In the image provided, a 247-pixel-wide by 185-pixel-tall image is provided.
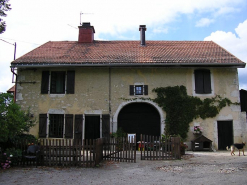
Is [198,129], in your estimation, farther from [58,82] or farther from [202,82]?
[58,82]

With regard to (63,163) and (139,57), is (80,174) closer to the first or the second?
(63,163)

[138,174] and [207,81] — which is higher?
[207,81]

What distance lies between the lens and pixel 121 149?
31.7 feet

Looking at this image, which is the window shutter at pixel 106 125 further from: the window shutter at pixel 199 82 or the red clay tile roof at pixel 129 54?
the window shutter at pixel 199 82

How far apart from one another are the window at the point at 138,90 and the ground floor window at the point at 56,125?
4172 millimetres

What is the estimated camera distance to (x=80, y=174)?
7426 millimetres

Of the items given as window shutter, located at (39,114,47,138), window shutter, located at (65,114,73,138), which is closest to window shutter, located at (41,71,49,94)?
window shutter, located at (39,114,47,138)

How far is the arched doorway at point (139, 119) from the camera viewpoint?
47.1 feet

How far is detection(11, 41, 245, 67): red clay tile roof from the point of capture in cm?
1379

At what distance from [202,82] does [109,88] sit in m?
5.24

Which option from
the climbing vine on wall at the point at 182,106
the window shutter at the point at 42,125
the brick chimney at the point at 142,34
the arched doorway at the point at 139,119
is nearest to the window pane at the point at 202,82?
the climbing vine on wall at the point at 182,106

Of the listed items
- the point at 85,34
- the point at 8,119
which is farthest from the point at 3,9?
the point at 85,34

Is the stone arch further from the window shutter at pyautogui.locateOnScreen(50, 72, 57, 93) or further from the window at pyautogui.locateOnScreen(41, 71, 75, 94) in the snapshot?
the window shutter at pyautogui.locateOnScreen(50, 72, 57, 93)

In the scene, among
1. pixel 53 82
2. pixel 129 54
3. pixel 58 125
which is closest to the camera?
pixel 58 125
